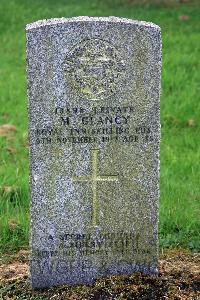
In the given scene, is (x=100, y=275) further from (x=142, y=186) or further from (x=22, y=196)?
(x=22, y=196)

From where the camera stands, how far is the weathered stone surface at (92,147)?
4.21 m

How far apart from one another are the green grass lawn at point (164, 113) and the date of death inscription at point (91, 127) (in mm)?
1339

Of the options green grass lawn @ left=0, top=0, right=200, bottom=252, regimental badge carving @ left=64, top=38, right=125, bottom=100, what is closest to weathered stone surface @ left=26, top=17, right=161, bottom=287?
regimental badge carving @ left=64, top=38, right=125, bottom=100

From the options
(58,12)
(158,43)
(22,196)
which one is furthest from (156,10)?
A: (158,43)

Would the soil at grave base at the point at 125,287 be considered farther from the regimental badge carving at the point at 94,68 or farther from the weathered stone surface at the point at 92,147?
the regimental badge carving at the point at 94,68

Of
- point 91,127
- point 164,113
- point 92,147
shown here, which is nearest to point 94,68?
point 91,127

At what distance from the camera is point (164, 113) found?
8.55m

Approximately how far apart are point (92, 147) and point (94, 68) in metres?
0.47

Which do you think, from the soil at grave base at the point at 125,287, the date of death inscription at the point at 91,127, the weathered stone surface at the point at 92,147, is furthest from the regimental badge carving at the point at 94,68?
the soil at grave base at the point at 125,287

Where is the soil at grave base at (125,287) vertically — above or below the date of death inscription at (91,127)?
below

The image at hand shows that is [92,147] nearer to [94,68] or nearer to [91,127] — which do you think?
[91,127]

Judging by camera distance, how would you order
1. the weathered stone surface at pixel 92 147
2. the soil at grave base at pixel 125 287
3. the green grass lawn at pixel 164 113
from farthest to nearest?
1. the green grass lawn at pixel 164 113
2. the soil at grave base at pixel 125 287
3. the weathered stone surface at pixel 92 147

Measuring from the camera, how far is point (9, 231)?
546cm

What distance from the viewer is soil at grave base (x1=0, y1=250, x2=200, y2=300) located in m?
4.32
